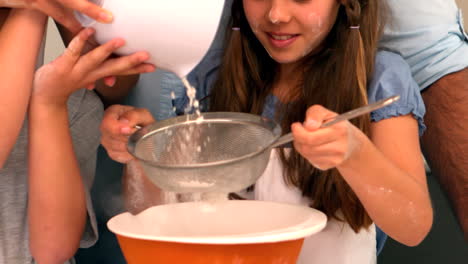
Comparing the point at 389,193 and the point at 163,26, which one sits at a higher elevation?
the point at 163,26

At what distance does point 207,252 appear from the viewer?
2.44 ft

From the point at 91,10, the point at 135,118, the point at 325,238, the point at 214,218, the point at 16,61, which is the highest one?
the point at 91,10

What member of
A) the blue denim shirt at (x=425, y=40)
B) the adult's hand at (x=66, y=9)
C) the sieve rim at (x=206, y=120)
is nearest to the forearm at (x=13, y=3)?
the adult's hand at (x=66, y=9)

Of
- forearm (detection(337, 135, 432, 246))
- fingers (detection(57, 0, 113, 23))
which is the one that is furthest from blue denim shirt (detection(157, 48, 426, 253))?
fingers (detection(57, 0, 113, 23))

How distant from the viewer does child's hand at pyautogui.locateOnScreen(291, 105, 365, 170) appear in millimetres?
766

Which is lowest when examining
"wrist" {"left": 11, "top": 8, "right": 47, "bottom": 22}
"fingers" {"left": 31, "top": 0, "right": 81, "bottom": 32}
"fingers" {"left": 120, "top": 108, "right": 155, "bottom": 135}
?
"fingers" {"left": 120, "top": 108, "right": 155, "bottom": 135}

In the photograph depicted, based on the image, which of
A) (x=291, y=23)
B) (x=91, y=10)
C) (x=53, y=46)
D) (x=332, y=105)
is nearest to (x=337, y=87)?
(x=332, y=105)

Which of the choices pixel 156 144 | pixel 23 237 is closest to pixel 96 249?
pixel 23 237

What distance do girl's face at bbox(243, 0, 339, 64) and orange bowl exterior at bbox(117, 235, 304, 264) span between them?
35 centimetres

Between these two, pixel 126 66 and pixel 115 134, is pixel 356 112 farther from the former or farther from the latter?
pixel 115 134

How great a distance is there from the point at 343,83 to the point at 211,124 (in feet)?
0.80

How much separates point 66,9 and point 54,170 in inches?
11.2

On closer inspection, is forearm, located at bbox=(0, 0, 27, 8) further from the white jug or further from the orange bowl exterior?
the orange bowl exterior

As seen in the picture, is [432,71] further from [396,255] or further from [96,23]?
[96,23]
